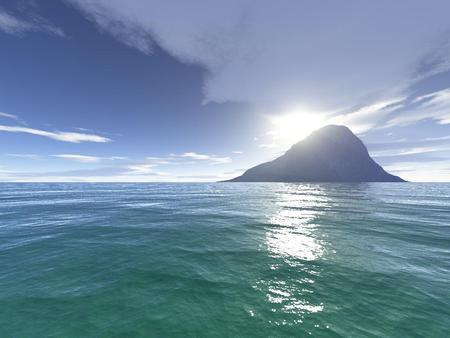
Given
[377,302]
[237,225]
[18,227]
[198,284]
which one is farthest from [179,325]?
[18,227]

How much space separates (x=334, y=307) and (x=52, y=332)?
1314 cm

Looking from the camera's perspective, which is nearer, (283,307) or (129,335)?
(129,335)

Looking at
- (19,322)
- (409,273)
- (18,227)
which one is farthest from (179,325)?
(18,227)

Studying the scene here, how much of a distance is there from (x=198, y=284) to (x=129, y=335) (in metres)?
4.64

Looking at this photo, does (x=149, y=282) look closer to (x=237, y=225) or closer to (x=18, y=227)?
(x=237, y=225)

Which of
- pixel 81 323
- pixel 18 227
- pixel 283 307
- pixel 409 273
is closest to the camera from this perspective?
pixel 81 323

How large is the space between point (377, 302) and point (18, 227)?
40883 millimetres

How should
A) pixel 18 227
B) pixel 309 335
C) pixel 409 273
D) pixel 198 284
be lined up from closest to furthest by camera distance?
pixel 309 335 → pixel 198 284 → pixel 409 273 → pixel 18 227

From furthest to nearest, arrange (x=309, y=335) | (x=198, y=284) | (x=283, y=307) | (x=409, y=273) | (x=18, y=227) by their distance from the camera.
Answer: (x=18, y=227), (x=409, y=273), (x=198, y=284), (x=283, y=307), (x=309, y=335)

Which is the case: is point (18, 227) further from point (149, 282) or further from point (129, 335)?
point (129, 335)

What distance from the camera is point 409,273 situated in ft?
44.2

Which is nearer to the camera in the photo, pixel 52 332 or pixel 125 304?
pixel 52 332

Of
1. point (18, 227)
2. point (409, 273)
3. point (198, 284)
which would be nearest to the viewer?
point (198, 284)

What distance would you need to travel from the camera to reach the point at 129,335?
26.1ft
